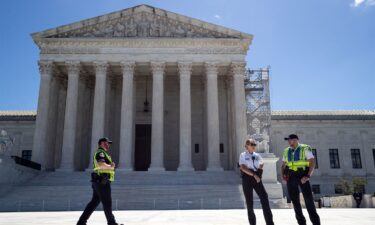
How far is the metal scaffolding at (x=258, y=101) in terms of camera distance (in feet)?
137

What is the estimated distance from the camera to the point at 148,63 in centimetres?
3556

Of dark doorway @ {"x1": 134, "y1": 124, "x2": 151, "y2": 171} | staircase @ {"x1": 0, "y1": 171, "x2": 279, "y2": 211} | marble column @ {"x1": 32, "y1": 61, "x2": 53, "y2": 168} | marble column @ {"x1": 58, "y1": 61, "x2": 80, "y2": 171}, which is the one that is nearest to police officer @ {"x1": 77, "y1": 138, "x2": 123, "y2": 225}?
staircase @ {"x1": 0, "y1": 171, "x2": 279, "y2": 211}

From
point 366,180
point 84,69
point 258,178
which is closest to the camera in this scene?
point 258,178

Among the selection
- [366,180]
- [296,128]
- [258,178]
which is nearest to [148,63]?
[296,128]

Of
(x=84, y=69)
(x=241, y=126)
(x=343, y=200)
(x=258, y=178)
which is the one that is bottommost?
(x=343, y=200)

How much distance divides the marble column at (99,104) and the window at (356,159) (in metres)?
35.2

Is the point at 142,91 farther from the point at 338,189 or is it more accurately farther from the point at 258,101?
the point at 338,189

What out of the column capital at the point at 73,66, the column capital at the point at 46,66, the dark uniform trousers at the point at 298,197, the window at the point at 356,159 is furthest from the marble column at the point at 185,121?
the window at the point at 356,159

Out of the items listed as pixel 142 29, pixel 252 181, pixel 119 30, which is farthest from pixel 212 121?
pixel 252 181

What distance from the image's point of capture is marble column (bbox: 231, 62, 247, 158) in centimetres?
3350

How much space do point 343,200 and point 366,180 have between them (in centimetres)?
2311

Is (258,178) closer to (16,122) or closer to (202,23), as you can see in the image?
(202,23)

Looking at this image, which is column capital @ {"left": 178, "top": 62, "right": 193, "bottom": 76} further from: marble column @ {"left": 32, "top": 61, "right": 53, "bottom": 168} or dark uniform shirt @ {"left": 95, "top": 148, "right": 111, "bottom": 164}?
dark uniform shirt @ {"left": 95, "top": 148, "right": 111, "bottom": 164}

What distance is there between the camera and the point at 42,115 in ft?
112
